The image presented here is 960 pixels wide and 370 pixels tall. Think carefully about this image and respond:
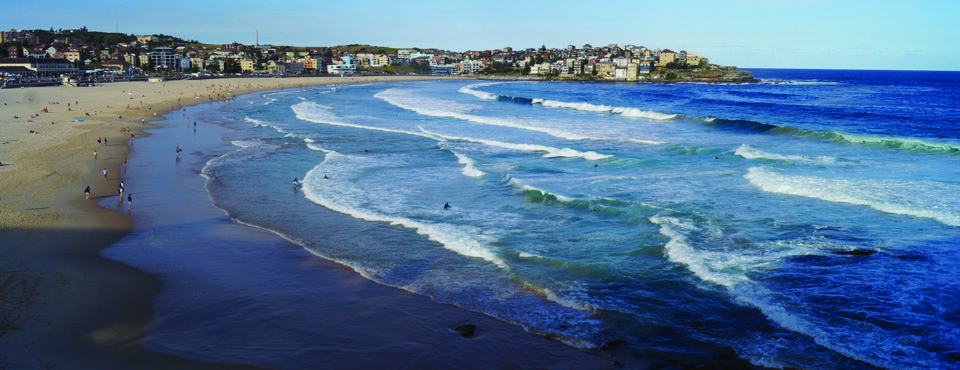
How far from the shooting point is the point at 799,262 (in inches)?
585

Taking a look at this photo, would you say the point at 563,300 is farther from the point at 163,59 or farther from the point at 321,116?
the point at 163,59

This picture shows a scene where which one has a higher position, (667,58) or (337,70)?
(667,58)

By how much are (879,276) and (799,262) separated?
161 centimetres

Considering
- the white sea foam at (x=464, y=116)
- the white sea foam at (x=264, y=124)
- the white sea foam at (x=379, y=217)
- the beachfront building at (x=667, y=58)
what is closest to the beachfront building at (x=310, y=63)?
the beachfront building at (x=667, y=58)

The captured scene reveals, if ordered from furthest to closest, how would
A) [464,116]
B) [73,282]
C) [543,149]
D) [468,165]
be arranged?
[464,116], [543,149], [468,165], [73,282]

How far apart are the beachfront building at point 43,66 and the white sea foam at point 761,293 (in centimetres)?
11484

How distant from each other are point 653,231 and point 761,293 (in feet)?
15.7

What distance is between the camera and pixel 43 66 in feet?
341

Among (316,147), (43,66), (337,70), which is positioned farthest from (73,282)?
(337,70)

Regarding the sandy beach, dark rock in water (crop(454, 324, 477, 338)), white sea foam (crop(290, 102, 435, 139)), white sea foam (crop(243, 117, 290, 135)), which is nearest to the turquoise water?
dark rock in water (crop(454, 324, 477, 338))

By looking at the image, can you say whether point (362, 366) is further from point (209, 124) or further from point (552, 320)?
point (209, 124)

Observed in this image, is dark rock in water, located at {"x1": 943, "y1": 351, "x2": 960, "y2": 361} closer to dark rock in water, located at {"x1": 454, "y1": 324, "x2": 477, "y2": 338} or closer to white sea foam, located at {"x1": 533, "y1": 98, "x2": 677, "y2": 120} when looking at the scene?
dark rock in water, located at {"x1": 454, "y1": 324, "x2": 477, "y2": 338}

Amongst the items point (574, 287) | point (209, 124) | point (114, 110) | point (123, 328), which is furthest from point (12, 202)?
point (114, 110)

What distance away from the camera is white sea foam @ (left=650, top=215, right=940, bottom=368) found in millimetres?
10500
